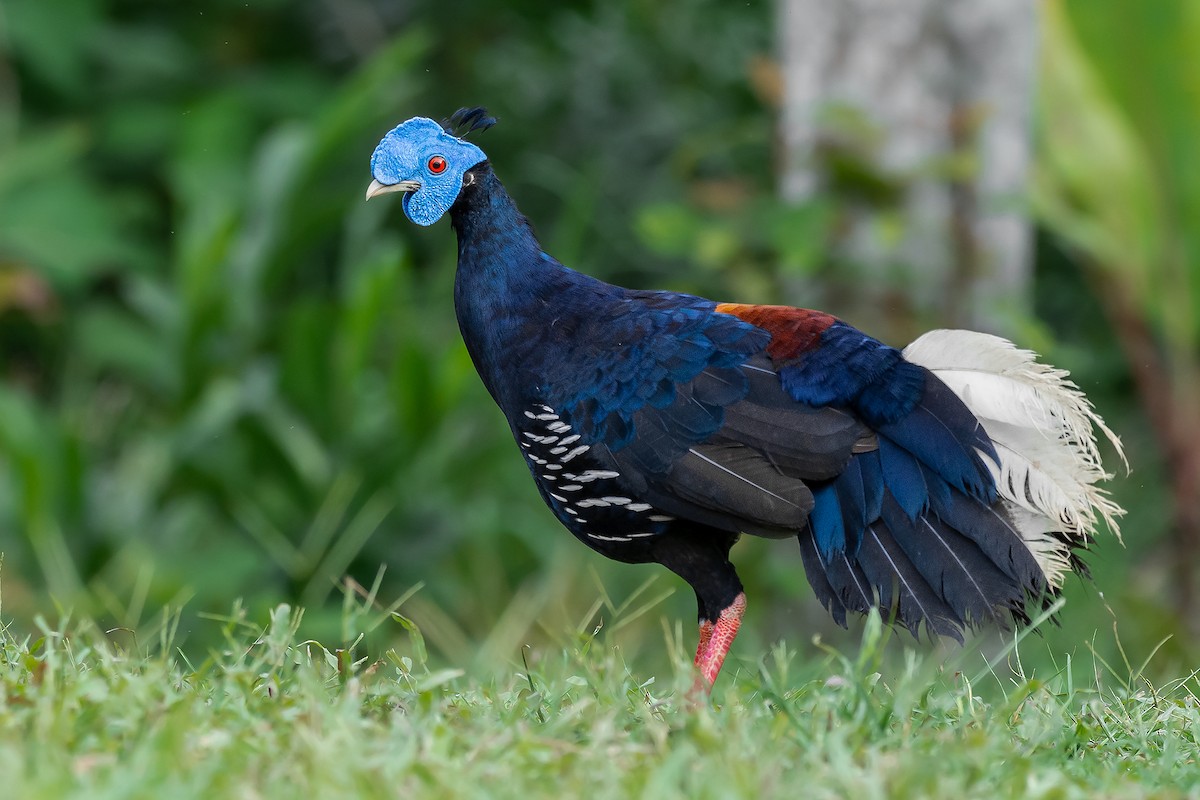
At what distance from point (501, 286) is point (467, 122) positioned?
0.58 m

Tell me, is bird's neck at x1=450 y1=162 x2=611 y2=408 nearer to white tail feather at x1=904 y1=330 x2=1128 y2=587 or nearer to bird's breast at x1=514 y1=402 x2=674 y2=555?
bird's breast at x1=514 y1=402 x2=674 y2=555

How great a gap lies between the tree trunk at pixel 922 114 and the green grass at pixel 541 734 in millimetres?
3168

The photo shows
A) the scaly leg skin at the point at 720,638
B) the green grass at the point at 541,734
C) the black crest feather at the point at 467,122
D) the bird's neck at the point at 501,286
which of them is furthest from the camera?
the black crest feather at the point at 467,122

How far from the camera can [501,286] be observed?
12.6ft

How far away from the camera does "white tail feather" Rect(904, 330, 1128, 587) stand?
353 cm

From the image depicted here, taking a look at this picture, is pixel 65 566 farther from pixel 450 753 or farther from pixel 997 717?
pixel 997 717

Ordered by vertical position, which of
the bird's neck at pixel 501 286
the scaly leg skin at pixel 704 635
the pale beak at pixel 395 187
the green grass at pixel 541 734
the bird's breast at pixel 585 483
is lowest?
the scaly leg skin at pixel 704 635

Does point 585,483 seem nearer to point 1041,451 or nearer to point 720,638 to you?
point 720,638

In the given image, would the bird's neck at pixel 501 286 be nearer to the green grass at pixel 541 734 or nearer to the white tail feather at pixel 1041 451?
the green grass at pixel 541 734

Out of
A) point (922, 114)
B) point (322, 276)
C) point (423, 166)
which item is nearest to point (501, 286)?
point (423, 166)

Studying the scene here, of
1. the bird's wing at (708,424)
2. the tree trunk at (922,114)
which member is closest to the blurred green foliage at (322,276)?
the tree trunk at (922,114)

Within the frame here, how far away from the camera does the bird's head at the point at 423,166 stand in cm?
383

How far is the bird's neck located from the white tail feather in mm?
1079

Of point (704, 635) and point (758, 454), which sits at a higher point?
point (758, 454)
